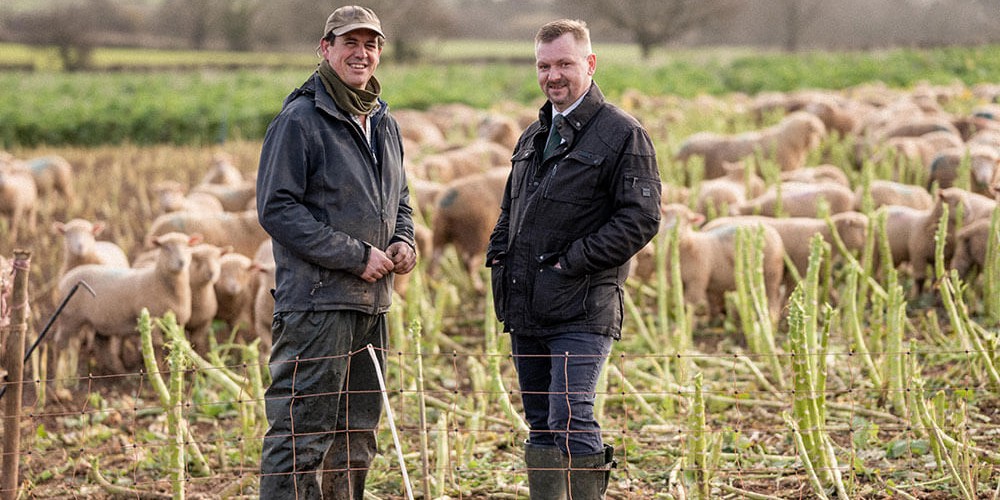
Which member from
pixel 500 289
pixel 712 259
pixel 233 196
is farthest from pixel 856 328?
pixel 233 196

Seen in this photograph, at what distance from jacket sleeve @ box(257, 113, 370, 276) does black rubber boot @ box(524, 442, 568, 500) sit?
1131mm

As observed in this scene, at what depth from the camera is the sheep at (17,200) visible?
13.5 metres

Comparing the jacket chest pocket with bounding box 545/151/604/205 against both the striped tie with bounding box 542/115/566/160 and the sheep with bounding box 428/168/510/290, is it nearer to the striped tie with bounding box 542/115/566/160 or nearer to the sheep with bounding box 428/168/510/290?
the striped tie with bounding box 542/115/566/160

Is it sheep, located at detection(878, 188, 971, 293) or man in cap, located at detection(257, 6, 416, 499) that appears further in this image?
sheep, located at detection(878, 188, 971, 293)

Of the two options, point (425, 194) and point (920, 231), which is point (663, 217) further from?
point (425, 194)

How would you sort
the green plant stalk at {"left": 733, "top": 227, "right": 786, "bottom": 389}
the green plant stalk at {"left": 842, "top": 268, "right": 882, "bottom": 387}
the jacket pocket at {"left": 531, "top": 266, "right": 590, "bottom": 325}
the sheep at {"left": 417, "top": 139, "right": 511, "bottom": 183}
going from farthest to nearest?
the sheep at {"left": 417, "top": 139, "right": 511, "bottom": 183}
the green plant stalk at {"left": 733, "top": 227, "right": 786, "bottom": 389}
the green plant stalk at {"left": 842, "top": 268, "right": 882, "bottom": 387}
the jacket pocket at {"left": 531, "top": 266, "right": 590, "bottom": 325}

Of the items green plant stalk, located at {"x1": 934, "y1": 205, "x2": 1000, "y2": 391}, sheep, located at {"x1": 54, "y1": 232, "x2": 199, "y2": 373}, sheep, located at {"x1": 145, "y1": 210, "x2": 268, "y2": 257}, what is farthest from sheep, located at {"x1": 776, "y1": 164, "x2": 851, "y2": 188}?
→ sheep, located at {"x1": 54, "y1": 232, "x2": 199, "y2": 373}

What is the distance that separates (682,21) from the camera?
65188 mm

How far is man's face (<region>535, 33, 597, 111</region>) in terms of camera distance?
4480 mm

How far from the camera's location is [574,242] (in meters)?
4.50

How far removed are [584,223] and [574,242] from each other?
0.14m

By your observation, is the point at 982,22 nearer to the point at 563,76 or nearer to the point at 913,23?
the point at 913,23

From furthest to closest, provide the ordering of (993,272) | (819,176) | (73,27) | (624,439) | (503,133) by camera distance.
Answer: (73,27)
(503,133)
(819,176)
(993,272)
(624,439)

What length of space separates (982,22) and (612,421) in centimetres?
5542
